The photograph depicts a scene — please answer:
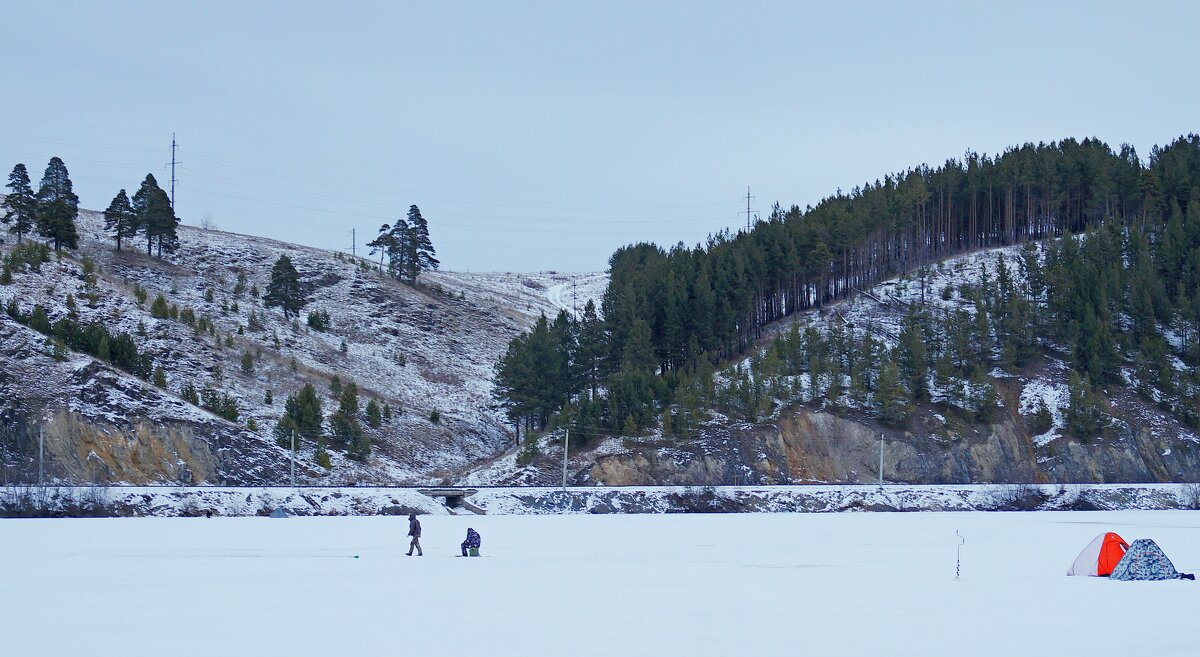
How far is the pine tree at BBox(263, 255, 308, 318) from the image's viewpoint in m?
97.0

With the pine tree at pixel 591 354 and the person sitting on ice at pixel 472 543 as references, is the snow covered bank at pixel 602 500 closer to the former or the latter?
the person sitting on ice at pixel 472 543

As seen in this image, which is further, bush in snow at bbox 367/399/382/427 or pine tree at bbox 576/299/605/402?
pine tree at bbox 576/299/605/402

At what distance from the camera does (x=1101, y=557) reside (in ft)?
83.0

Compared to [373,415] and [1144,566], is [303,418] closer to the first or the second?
[373,415]

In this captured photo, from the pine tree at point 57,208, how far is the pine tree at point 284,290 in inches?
660

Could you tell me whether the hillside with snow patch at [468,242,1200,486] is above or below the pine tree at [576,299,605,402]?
below

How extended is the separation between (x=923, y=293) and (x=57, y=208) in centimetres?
7333

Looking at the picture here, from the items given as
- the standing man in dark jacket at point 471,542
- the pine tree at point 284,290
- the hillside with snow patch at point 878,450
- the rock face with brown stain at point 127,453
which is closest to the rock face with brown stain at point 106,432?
the rock face with brown stain at point 127,453

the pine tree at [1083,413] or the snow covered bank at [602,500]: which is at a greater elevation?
the pine tree at [1083,413]

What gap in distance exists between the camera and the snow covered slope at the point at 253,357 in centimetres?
6162

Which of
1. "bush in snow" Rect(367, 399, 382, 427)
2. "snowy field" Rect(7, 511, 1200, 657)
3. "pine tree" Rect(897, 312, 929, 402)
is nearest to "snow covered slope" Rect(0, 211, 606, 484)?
"bush in snow" Rect(367, 399, 382, 427)

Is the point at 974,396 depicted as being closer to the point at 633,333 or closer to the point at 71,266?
the point at 633,333

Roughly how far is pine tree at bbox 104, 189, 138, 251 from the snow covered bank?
6037 centimetres

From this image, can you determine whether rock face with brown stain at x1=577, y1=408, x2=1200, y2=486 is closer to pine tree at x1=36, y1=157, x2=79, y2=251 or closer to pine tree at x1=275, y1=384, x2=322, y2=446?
pine tree at x1=275, y1=384, x2=322, y2=446
